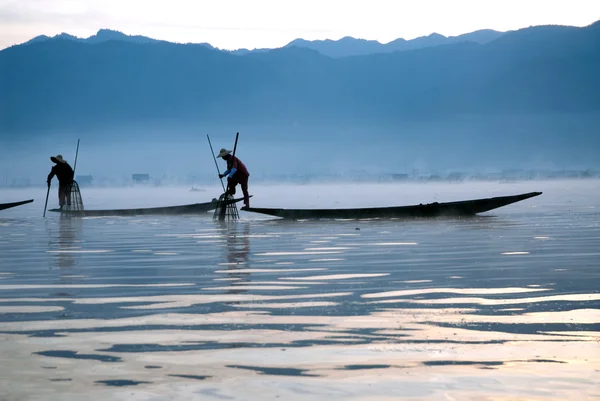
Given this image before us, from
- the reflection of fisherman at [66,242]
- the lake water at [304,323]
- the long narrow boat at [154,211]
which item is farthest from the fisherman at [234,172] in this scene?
the lake water at [304,323]

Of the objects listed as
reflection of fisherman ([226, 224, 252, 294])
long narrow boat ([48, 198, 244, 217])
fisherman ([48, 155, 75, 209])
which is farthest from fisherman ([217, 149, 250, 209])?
fisherman ([48, 155, 75, 209])

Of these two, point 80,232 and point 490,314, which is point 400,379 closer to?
point 490,314

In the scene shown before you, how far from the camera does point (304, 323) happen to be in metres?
11.1

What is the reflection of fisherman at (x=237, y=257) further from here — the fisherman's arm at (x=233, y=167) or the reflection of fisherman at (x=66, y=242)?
the fisherman's arm at (x=233, y=167)

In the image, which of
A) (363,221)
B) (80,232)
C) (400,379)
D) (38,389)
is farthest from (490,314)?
(363,221)

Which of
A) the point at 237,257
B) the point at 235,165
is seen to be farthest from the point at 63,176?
the point at 237,257

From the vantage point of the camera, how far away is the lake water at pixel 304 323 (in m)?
8.19

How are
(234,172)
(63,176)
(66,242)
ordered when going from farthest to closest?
(63,176), (234,172), (66,242)

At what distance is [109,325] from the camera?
11094mm

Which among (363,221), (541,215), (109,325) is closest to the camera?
(109,325)

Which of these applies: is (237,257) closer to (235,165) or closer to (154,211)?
(235,165)

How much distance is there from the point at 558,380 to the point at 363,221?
84.0 ft

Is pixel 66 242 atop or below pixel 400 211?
below

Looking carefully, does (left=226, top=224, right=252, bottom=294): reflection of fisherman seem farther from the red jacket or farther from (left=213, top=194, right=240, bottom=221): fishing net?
(left=213, top=194, right=240, bottom=221): fishing net
